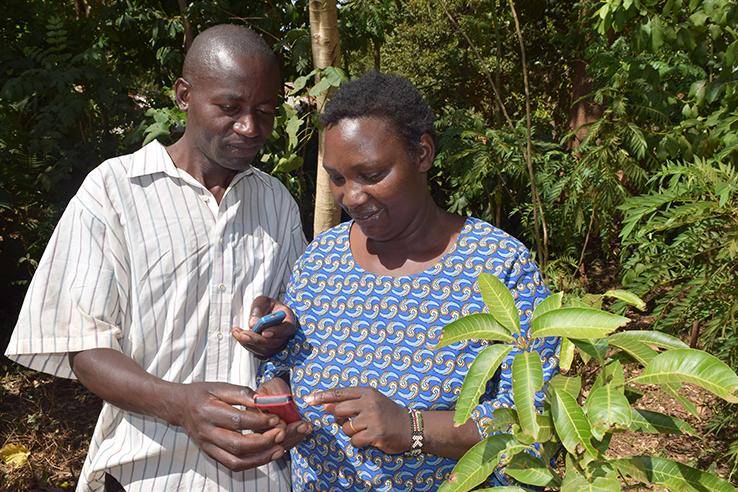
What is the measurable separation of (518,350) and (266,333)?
0.61m

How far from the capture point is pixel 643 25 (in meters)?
3.09

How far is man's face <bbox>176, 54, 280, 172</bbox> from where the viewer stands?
1810mm

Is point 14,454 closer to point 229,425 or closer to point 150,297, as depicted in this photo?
point 150,297

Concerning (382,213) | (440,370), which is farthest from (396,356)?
(382,213)

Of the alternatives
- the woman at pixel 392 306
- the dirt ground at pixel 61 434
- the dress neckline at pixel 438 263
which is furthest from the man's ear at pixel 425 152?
the dirt ground at pixel 61 434

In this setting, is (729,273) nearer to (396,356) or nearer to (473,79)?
(396,356)

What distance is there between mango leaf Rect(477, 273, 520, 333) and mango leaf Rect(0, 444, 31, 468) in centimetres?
361

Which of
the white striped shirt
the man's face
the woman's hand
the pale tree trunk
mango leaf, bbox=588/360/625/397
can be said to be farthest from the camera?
the pale tree trunk

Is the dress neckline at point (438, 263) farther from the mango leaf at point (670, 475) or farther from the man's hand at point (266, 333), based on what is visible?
the mango leaf at point (670, 475)

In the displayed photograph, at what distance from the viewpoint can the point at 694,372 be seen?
1.16m

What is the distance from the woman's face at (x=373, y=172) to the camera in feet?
5.53

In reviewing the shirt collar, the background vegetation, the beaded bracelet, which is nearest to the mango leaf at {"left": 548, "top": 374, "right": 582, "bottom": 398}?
the beaded bracelet

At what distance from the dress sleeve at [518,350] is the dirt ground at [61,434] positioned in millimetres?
2367

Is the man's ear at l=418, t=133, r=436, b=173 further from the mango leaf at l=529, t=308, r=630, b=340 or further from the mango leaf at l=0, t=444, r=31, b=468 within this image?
the mango leaf at l=0, t=444, r=31, b=468
